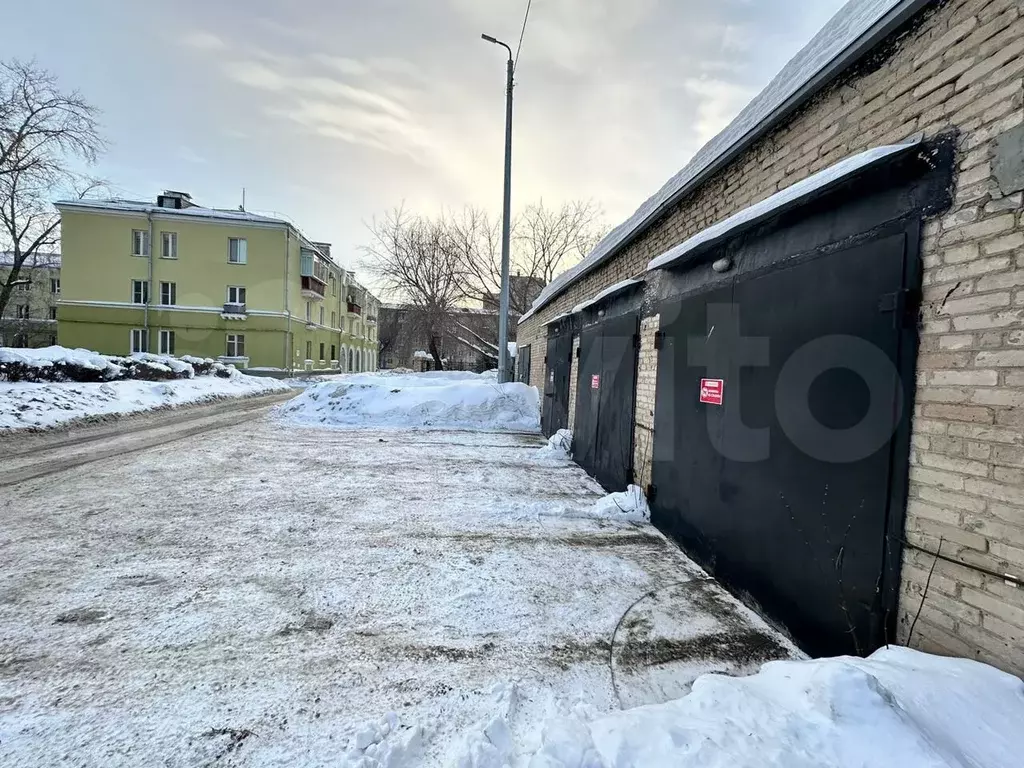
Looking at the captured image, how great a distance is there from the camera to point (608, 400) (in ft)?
21.9

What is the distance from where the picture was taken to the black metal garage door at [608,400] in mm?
5855

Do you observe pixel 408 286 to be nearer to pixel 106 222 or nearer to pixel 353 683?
pixel 106 222

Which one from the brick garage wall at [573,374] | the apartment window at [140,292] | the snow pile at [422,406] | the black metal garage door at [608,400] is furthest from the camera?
the apartment window at [140,292]

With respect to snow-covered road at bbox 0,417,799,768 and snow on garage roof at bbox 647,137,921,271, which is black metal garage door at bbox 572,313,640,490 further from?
snow on garage roof at bbox 647,137,921,271

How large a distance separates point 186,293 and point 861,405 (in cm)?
3467

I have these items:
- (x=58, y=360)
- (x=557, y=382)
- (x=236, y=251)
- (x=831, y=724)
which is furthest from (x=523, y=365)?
(x=236, y=251)

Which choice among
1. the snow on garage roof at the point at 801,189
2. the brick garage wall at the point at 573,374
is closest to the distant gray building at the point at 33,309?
the brick garage wall at the point at 573,374

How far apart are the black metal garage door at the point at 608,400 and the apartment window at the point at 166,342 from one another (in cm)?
3043

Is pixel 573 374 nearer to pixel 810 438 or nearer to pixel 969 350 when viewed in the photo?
pixel 810 438

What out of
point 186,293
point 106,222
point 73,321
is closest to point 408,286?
point 186,293

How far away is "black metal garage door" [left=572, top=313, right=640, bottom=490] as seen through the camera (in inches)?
231

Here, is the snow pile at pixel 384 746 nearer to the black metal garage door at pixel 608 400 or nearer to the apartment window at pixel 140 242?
the black metal garage door at pixel 608 400

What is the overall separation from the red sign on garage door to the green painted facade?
30.1 meters

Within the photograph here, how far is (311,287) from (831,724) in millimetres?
34805
